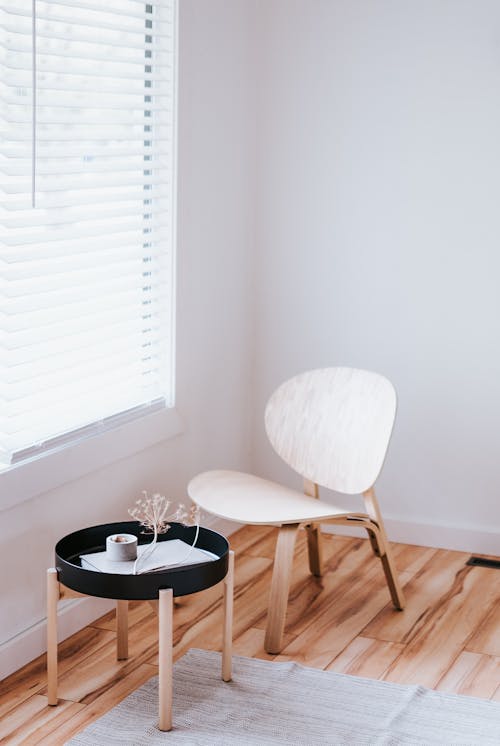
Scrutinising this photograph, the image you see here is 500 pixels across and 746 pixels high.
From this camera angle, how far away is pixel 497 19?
3.48m

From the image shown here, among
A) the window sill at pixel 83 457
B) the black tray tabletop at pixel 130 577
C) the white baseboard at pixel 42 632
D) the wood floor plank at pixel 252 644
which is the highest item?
the window sill at pixel 83 457

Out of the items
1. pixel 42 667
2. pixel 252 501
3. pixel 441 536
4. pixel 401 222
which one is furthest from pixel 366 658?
pixel 401 222

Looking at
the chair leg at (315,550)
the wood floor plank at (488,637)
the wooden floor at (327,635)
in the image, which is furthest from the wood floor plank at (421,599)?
the chair leg at (315,550)

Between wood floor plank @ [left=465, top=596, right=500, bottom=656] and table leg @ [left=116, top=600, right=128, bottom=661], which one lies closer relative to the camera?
table leg @ [left=116, top=600, right=128, bottom=661]

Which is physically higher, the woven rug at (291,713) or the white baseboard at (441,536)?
the white baseboard at (441,536)

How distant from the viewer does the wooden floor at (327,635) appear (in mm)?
2590

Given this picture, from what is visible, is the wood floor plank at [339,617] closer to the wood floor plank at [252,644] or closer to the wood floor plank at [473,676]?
the wood floor plank at [252,644]

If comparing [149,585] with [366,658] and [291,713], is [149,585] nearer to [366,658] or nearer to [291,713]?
[291,713]

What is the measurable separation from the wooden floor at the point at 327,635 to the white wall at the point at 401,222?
0.37m

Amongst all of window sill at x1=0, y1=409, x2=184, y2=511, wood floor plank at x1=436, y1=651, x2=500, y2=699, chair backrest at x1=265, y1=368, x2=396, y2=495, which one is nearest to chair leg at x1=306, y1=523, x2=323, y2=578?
chair backrest at x1=265, y1=368, x2=396, y2=495

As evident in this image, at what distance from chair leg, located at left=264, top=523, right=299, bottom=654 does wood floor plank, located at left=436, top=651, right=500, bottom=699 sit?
1.46ft

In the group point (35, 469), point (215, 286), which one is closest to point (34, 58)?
point (35, 469)

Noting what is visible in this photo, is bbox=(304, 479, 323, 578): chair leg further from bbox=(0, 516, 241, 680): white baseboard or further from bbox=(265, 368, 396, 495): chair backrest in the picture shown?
bbox=(0, 516, 241, 680): white baseboard

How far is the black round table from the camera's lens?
2410 mm
